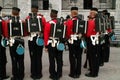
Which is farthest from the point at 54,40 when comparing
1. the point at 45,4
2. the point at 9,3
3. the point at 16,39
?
the point at 9,3

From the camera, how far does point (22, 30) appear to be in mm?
10883

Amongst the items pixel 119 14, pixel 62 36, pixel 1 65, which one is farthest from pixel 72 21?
pixel 119 14

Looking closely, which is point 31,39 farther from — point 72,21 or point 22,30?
point 72,21

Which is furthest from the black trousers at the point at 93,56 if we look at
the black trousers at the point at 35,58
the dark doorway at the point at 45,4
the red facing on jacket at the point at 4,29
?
the dark doorway at the point at 45,4

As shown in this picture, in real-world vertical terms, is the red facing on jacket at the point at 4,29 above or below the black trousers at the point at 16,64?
above

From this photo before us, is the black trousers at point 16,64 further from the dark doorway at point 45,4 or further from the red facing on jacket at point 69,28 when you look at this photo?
the dark doorway at point 45,4

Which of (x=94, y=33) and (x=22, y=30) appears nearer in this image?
(x=22, y=30)

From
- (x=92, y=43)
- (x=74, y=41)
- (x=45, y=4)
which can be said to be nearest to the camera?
(x=74, y=41)

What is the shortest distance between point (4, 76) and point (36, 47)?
1313 mm

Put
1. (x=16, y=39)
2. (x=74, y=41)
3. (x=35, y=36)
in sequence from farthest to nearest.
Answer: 1. (x=74, y=41)
2. (x=35, y=36)
3. (x=16, y=39)

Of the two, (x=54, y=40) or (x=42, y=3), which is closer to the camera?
(x=54, y=40)

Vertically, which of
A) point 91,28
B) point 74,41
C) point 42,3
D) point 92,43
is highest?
point 42,3

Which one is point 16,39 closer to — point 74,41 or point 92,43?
point 74,41

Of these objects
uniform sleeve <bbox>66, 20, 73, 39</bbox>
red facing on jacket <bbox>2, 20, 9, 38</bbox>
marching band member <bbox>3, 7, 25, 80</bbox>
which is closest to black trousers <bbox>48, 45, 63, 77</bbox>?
uniform sleeve <bbox>66, 20, 73, 39</bbox>
